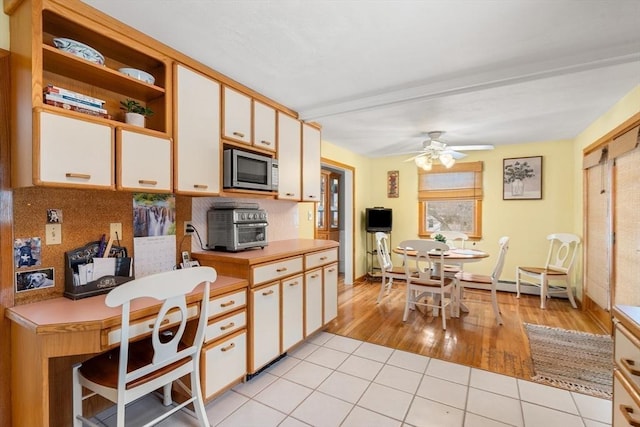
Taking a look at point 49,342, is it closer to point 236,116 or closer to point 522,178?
point 236,116

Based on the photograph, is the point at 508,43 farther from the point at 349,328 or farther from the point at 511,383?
the point at 349,328

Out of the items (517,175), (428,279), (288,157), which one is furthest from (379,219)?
(288,157)

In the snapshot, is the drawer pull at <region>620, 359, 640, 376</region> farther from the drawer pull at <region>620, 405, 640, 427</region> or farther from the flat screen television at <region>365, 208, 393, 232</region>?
the flat screen television at <region>365, 208, 393, 232</region>

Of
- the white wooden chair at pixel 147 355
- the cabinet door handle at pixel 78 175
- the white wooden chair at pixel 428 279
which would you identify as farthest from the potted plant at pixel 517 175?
the cabinet door handle at pixel 78 175

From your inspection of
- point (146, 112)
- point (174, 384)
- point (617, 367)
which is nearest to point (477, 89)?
point (617, 367)

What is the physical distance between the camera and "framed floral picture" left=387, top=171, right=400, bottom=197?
555 centimetres

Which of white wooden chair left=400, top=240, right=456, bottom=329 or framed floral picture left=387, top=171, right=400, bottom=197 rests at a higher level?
framed floral picture left=387, top=171, right=400, bottom=197

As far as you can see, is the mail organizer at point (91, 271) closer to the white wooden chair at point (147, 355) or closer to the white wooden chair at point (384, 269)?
the white wooden chair at point (147, 355)

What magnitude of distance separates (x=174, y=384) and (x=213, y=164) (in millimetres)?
1570

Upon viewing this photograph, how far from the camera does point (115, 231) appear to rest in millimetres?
1913

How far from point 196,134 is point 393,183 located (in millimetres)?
4176

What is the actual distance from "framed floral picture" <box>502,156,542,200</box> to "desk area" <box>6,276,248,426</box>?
4.90 meters

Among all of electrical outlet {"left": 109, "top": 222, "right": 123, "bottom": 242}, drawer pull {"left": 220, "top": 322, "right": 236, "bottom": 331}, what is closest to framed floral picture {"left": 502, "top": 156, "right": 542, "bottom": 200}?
→ drawer pull {"left": 220, "top": 322, "right": 236, "bottom": 331}

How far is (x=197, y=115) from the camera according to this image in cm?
211
